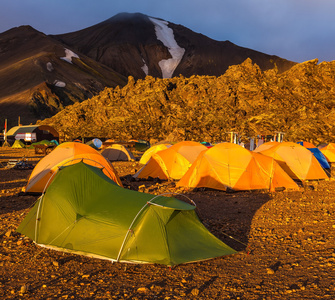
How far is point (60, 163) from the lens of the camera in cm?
1386

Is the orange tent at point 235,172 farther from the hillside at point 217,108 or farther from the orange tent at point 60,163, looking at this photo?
the hillside at point 217,108

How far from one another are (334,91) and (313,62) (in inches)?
337

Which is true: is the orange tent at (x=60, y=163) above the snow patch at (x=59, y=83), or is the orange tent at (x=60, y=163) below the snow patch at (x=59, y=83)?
below

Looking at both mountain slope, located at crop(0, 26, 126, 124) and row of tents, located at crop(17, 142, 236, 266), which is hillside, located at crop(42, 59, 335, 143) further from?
row of tents, located at crop(17, 142, 236, 266)

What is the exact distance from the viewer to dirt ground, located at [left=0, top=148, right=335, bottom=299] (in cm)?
573

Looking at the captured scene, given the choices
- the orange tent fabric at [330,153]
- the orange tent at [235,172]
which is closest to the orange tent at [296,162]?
the orange tent at [235,172]

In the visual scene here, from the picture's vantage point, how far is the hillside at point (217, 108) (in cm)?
5997

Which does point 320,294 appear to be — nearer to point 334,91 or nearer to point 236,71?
point 334,91

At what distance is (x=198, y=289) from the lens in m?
5.85

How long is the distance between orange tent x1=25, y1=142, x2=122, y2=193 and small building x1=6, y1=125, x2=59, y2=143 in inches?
1915

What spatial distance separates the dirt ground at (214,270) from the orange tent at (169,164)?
336 inches

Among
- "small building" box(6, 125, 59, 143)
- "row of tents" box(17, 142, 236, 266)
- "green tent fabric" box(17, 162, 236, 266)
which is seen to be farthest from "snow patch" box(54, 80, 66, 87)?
"green tent fabric" box(17, 162, 236, 266)

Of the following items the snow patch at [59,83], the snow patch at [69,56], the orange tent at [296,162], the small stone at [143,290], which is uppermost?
the snow patch at [69,56]

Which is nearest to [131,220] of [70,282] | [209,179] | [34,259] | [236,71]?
[70,282]
